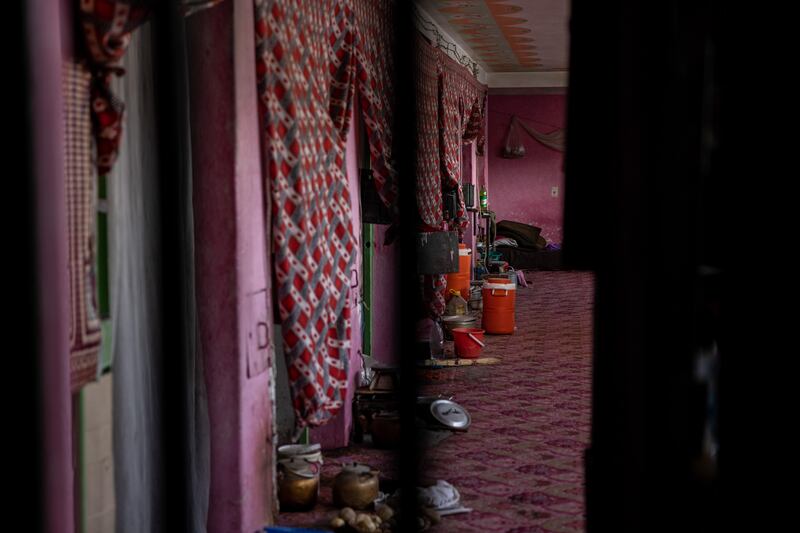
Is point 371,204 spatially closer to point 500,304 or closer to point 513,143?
point 500,304

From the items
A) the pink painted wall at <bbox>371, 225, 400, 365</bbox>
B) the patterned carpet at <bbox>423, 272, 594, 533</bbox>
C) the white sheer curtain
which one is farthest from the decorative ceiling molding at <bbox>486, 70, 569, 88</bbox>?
the white sheer curtain

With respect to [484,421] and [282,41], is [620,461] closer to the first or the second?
[282,41]

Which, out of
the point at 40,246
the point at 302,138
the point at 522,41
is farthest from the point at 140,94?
the point at 522,41

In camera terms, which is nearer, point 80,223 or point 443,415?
point 80,223

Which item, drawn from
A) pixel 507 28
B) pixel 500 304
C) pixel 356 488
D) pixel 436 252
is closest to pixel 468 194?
pixel 507 28

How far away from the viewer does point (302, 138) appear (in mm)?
3652

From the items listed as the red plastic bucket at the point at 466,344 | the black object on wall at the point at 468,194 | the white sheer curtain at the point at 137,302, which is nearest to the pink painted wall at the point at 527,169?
the black object on wall at the point at 468,194

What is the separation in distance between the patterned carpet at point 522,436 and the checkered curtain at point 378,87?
1.45 metres

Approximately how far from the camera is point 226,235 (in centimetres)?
319

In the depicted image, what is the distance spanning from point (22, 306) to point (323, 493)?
225 centimetres

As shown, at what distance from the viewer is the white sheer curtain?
2586mm

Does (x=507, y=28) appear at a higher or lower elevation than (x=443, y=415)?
higher

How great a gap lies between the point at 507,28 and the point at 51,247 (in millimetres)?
7856

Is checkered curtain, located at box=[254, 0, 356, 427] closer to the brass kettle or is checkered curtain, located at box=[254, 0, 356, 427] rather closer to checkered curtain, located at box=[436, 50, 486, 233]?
the brass kettle
